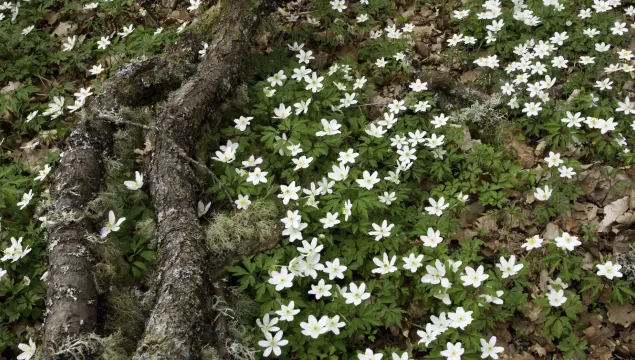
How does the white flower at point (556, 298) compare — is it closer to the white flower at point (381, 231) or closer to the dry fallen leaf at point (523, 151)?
the white flower at point (381, 231)

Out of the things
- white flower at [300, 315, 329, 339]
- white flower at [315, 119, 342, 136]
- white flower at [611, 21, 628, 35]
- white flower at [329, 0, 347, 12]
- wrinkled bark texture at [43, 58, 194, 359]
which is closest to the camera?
wrinkled bark texture at [43, 58, 194, 359]

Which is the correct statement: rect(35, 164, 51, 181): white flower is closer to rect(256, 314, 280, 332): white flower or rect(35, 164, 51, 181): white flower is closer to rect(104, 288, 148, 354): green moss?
rect(104, 288, 148, 354): green moss

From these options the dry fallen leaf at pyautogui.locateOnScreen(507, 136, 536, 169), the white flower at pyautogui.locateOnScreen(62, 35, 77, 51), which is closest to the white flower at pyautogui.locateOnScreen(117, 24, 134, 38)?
the white flower at pyautogui.locateOnScreen(62, 35, 77, 51)

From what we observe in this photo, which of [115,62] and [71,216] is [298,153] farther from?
[115,62]

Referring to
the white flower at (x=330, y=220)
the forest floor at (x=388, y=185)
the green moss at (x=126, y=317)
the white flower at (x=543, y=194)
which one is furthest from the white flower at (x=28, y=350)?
the white flower at (x=543, y=194)

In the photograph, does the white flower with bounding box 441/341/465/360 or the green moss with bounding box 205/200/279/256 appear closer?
the white flower with bounding box 441/341/465/360

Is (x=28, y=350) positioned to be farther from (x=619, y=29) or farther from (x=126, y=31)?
(x=619, y=29)
